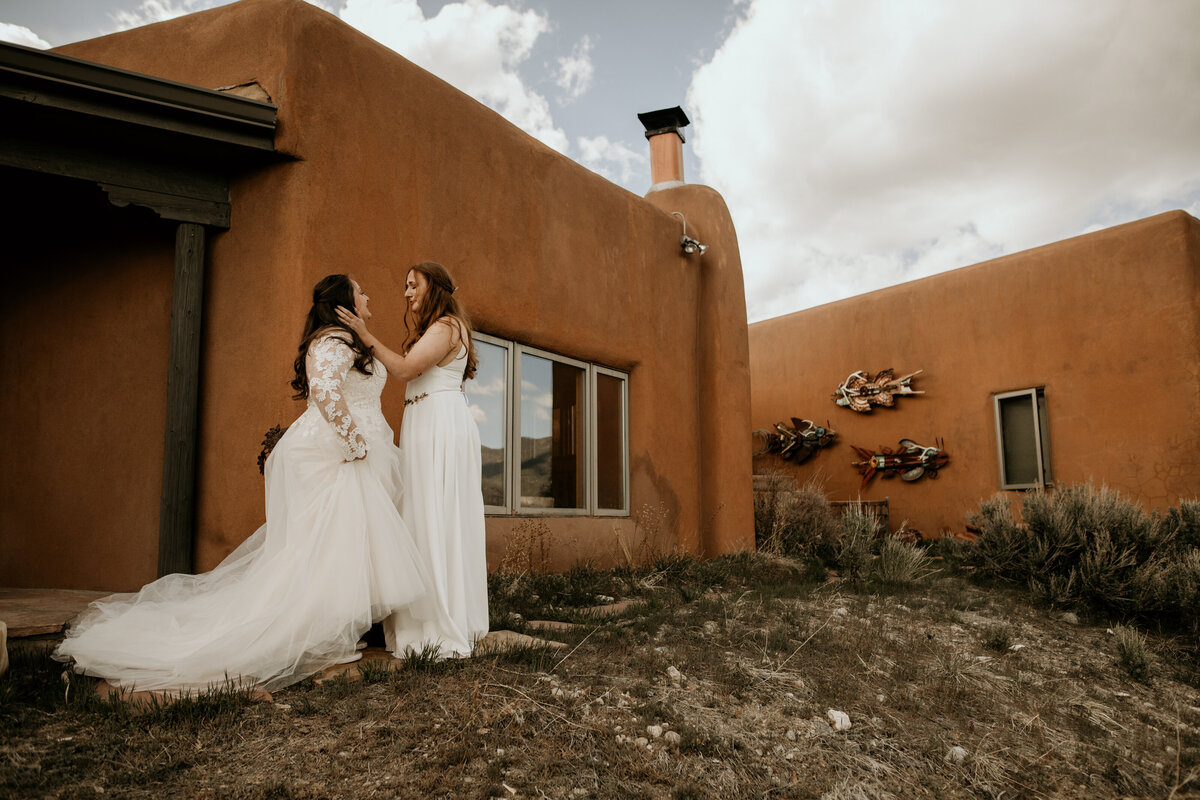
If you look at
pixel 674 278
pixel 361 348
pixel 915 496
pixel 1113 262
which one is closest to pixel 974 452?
pixel 915 496

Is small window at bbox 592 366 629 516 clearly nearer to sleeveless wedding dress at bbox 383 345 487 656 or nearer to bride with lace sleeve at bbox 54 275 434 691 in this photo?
sleeveless wedding dress at bbox 383 345 487 656

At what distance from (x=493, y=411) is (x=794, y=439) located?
24.9ft

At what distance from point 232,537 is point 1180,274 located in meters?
10.00

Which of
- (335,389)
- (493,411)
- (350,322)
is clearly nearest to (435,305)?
(350,322)

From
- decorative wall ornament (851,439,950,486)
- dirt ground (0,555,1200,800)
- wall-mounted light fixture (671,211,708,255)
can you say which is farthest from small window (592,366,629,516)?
decorative wall ornament (851,439,950,486)

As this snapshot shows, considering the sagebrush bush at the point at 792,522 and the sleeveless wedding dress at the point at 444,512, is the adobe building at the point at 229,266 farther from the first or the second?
the sagebrush bush at the point at 792,522

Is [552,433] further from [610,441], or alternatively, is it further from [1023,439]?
[1023,439]

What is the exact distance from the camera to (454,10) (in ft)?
Answer: 63.6

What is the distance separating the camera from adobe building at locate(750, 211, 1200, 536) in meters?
8.59

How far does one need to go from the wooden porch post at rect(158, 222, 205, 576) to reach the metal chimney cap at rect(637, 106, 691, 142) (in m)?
6.33

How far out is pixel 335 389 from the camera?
11.1ft

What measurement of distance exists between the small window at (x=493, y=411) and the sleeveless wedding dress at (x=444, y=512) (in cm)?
224

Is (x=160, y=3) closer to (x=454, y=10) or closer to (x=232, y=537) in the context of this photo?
(x=232, y=537)

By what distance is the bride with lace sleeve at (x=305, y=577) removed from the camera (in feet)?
9.80
